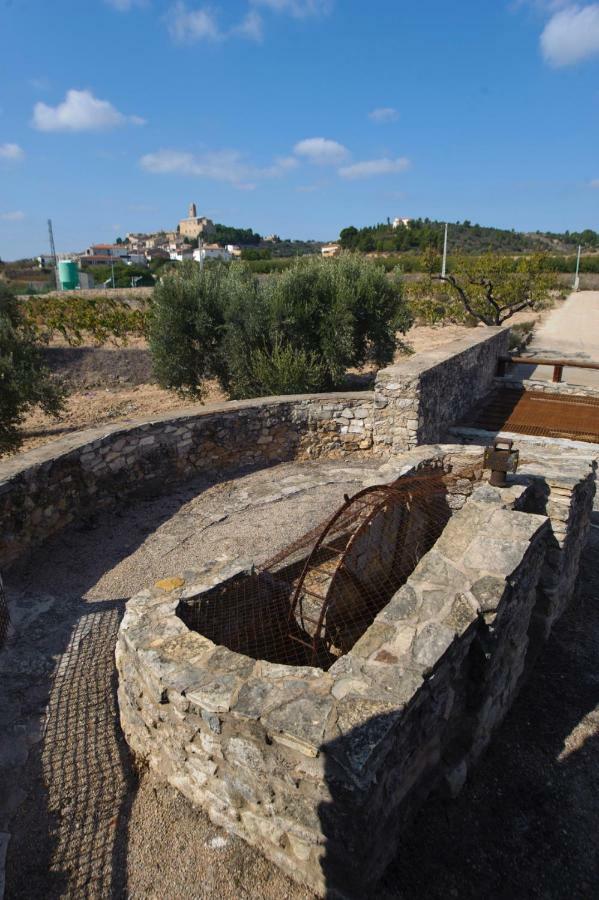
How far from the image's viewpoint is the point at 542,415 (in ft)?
32.7

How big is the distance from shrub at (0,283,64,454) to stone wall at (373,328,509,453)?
A: 306 inches

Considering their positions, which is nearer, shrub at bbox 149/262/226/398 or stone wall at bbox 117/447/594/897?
stone wall at bbox 117/447/594/897

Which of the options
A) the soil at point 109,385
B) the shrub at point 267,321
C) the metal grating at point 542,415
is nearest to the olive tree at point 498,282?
the soil at point 109,385

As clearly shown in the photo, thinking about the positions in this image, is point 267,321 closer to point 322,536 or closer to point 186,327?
point 186,327

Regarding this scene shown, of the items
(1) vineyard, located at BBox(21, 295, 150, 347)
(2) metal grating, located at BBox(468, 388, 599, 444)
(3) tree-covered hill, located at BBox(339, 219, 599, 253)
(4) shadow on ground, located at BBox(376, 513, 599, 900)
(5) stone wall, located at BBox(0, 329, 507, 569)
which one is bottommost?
(4) shadow on ground, located at BBox(376, 513, 599, 900)

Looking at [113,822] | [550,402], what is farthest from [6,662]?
[550,402]

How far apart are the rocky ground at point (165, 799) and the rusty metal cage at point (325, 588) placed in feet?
3.09

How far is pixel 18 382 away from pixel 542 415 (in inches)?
412

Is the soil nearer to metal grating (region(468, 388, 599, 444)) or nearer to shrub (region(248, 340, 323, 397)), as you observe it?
shrub (region(248, 340, 323, 397))

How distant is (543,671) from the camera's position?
4352 millimetres

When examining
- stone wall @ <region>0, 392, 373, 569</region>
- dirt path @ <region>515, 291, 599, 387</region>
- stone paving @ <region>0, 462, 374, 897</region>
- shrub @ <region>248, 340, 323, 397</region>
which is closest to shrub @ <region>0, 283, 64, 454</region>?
shrub @ <region>248, 340, 323, 397</region>

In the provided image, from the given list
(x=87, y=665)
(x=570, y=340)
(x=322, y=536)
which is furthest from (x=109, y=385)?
(x=570, y=340)

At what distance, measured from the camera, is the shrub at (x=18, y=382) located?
11.4 metres

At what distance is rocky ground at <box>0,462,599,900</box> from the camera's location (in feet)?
8.68
